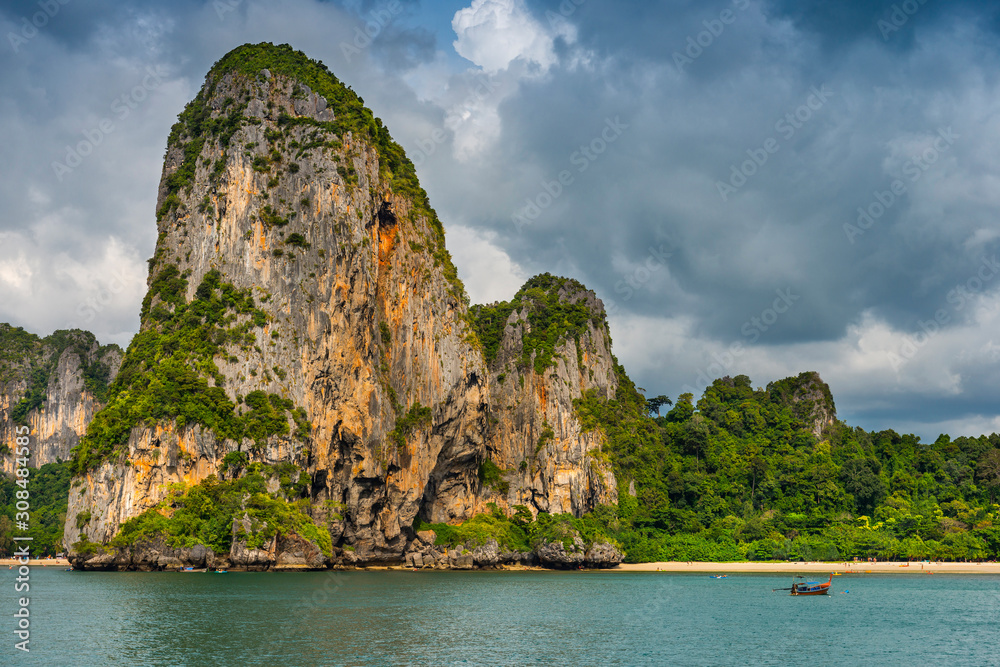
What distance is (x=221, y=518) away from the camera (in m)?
66.8

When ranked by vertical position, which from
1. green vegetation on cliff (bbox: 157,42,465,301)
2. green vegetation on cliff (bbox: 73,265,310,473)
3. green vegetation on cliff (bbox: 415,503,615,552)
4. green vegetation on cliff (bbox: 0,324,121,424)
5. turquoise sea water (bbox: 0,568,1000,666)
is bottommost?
turquoise sea water (bbox: 0,568,1000,666)

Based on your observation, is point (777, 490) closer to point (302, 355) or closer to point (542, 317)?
point (542, 317)

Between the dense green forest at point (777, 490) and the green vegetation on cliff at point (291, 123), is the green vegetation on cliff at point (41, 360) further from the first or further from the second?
the dense green forest at point (777, 490)

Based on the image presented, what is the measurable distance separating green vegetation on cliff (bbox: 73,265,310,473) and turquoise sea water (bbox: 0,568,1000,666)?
41.8 ft

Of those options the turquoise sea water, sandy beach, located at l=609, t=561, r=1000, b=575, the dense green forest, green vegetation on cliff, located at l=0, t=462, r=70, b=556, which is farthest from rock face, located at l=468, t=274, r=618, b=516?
green vegetation on cliff, located at l=0, t=462, r=70, b=556

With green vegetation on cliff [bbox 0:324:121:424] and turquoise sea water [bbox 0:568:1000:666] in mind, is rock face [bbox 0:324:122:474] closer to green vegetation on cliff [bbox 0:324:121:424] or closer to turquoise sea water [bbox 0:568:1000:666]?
green vegetation on cliff [bbox 0:324:121:424]

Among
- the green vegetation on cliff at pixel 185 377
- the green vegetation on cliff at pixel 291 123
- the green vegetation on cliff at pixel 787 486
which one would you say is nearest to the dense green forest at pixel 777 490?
the green vegetation on cliff at pixel 787 486

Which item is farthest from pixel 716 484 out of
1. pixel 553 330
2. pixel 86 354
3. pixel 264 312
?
pixel 86 354

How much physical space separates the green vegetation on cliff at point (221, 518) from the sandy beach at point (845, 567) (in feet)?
137

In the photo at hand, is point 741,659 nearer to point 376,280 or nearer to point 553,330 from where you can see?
point 376,280

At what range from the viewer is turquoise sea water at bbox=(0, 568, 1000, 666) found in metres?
31.7

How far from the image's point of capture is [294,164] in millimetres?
84125

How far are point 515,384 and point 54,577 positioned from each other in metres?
57.8

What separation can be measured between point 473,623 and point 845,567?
60652 mm
